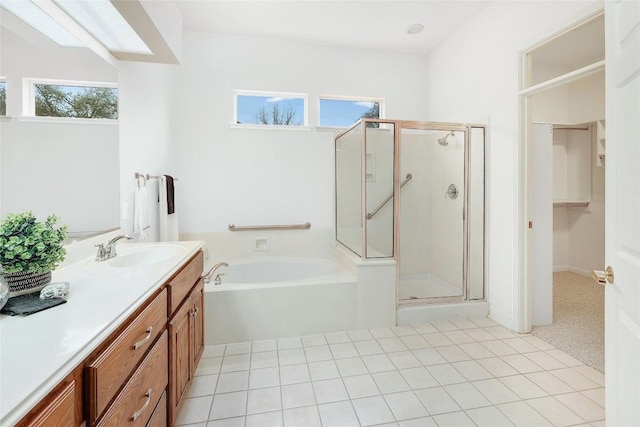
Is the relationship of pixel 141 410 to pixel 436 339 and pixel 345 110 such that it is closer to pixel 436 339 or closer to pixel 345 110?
pixel 436 339

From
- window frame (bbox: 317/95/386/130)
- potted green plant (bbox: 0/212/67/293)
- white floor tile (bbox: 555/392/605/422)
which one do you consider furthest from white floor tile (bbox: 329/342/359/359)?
window frame (bbox: 317/95/386/130)

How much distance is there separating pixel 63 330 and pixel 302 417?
123cm

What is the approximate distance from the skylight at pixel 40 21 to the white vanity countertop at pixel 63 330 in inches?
40.5

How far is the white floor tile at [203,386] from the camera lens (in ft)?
5.74

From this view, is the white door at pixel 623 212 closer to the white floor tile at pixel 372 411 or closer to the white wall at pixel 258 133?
the white floor tile at pixel 372 411

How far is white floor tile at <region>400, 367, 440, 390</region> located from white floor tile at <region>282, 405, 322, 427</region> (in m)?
0.61

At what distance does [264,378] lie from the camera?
6.20 feet

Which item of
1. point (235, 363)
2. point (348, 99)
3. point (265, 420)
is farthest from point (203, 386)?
point (348, 99)

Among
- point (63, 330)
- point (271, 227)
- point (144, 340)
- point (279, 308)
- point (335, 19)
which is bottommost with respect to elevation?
A: point (279, 308)

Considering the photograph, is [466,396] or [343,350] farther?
[343,350]

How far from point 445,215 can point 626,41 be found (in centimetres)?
240

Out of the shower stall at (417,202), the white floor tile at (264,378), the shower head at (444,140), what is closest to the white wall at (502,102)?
the shower stall at (417,202)

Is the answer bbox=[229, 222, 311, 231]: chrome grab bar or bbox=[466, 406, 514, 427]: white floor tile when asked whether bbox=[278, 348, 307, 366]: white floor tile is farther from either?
bbox=[229, 222, 311, 231]: chrome grab bar

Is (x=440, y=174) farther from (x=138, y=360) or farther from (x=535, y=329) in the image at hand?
(x=138, y=360)
